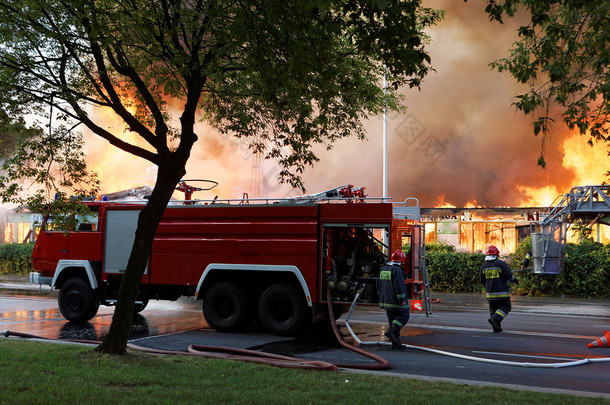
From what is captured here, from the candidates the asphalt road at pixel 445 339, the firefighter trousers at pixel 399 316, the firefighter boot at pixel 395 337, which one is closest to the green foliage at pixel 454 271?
the asphalt road at pixel 445 339

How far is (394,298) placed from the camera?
31.7ft

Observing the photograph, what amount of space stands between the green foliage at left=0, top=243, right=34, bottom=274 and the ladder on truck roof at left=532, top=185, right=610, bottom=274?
71.0 feet

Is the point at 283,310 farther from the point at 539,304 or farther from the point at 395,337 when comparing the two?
the point at 539,304

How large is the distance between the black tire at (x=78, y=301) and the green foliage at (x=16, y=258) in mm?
16716

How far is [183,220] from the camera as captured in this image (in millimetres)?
12031

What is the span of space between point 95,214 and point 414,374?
8.10m

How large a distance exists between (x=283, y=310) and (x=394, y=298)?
2.38 metres

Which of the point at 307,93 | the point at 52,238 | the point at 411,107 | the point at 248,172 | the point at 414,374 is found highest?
the point at 411,107

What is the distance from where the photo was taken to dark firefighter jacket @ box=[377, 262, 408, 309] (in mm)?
9617

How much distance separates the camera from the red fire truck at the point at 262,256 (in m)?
10.9

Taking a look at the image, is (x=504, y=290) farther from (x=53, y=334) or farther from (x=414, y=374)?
(x=53, y=334)

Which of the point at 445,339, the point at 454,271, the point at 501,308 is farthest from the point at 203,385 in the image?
the point at 454,271

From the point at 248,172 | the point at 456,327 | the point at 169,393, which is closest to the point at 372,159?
the point at 248,172

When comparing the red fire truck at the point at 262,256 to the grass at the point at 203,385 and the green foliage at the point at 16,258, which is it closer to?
the grass at the point at 203,385
